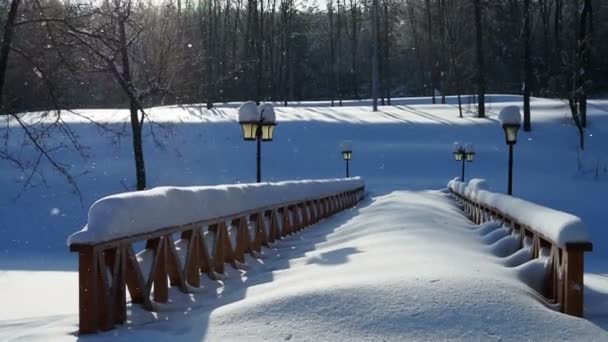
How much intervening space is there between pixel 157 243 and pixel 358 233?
204 inches

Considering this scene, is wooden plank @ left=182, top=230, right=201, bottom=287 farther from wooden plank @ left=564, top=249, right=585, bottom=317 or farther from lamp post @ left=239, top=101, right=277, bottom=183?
lamp post @ left=239, top=101, right=277, bottom=183

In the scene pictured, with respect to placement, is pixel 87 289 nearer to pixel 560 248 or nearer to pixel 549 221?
pixel 560 248

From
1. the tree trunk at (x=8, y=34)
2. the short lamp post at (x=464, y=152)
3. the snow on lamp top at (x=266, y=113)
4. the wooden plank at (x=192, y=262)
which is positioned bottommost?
the short lamp post at (x=464, y=152)

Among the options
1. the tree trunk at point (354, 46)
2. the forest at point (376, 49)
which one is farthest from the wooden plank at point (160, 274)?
the tree trunk at point (354, 46)

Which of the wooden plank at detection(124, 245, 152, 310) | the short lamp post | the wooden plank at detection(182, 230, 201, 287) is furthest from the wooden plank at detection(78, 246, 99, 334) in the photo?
the short lamp post

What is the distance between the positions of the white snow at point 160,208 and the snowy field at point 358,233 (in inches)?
29.2

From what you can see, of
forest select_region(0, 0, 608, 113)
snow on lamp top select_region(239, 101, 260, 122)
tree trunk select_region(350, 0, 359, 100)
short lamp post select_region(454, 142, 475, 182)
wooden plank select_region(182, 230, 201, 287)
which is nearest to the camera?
wooden plank select_region(182, 230, 201, 287)

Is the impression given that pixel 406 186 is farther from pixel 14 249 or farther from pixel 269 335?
pixel 269 335

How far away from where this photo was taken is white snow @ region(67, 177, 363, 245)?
227 inches

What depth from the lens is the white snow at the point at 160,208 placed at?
576 centimetres

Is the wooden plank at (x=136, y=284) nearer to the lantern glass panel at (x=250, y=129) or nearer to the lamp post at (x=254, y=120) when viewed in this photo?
the lamp post at (x=254, y=120)

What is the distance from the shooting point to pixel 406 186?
36.8 metres

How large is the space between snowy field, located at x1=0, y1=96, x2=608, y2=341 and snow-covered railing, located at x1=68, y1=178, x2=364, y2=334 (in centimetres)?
27

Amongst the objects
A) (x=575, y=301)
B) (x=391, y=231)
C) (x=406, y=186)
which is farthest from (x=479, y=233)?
(x=406, y=186)
